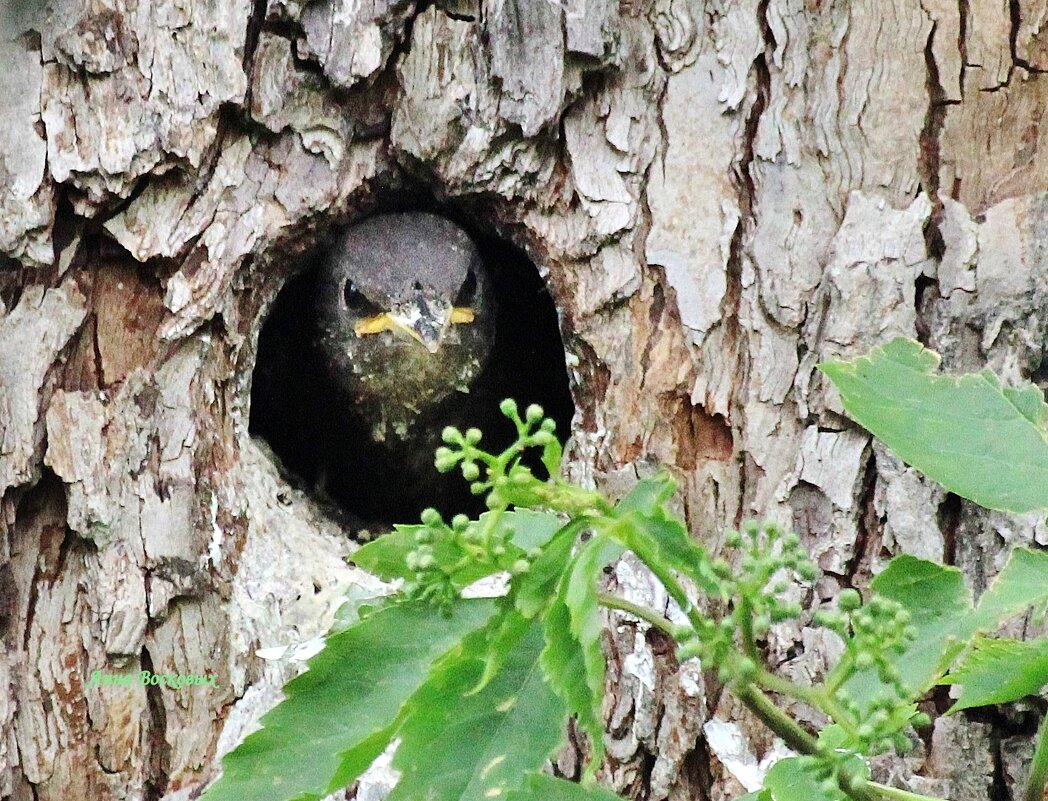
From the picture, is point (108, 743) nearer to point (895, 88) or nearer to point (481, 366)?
point (481, 366)

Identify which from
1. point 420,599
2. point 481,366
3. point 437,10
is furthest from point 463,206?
point 420,599

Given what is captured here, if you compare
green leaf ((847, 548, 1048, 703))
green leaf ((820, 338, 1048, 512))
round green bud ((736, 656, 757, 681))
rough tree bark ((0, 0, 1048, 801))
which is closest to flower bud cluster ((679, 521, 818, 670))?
round green bud ((736, 656, 757, 681))

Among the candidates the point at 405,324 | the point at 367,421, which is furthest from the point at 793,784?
the point at 367,421

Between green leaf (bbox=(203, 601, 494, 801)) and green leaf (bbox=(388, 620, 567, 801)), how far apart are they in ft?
0.19

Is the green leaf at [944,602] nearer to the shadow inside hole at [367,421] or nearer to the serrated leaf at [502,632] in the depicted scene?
the serrated leaf at [502,632]

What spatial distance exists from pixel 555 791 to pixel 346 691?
10.4 inches

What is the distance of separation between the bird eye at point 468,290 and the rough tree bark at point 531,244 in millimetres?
805

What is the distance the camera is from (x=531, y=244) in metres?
3.20

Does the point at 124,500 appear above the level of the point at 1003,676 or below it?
below

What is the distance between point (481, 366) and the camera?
411 cm

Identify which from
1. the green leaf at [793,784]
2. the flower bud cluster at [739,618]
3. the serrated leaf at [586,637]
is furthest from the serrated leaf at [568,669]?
the green leaf at [793,784]

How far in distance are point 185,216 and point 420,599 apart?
185cm

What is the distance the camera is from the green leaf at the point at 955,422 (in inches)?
60.2

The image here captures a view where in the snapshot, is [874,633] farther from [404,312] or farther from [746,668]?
[404,312]
